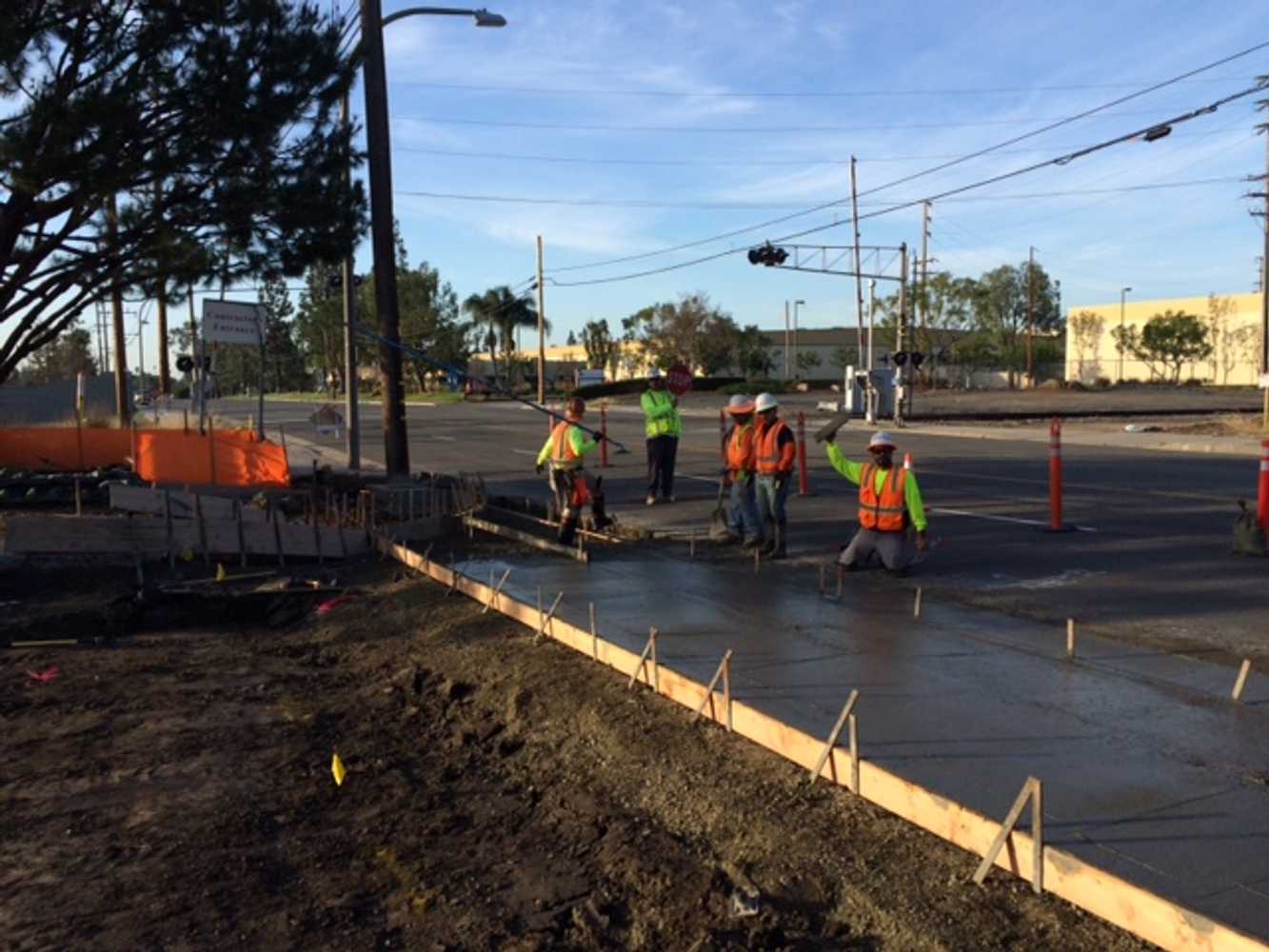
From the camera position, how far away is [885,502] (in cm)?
924

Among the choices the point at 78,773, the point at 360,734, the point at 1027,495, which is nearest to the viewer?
the point at 78,773

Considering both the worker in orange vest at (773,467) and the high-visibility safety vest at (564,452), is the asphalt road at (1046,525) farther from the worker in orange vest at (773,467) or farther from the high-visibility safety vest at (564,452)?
the high-visibility safety vest at (564,452)

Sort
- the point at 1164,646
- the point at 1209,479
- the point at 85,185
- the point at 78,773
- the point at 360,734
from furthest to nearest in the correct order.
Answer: the point at 1209,479 < the point at 85,185 < the point at 1164,646 < the point at 360,734 < the point at 78,773

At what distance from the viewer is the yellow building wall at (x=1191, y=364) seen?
271 ft

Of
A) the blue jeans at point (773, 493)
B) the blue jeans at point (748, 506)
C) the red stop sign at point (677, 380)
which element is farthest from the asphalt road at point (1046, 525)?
the red stop sign at point (677, 380)

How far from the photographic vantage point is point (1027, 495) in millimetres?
16047

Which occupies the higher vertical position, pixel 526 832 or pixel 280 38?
pixel 280 38

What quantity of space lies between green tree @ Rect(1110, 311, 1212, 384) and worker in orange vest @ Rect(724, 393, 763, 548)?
8261 centimetres

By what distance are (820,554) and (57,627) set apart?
7.01m

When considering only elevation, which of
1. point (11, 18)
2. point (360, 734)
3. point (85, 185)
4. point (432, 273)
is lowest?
point (360, 734)

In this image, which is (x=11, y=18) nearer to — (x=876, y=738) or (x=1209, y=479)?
(x=876, y=738)

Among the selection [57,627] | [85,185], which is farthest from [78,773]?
[85,185]

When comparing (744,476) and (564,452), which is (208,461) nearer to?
(564,452)

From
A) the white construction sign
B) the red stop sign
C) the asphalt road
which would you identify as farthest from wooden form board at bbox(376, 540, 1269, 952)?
the white construction sign
